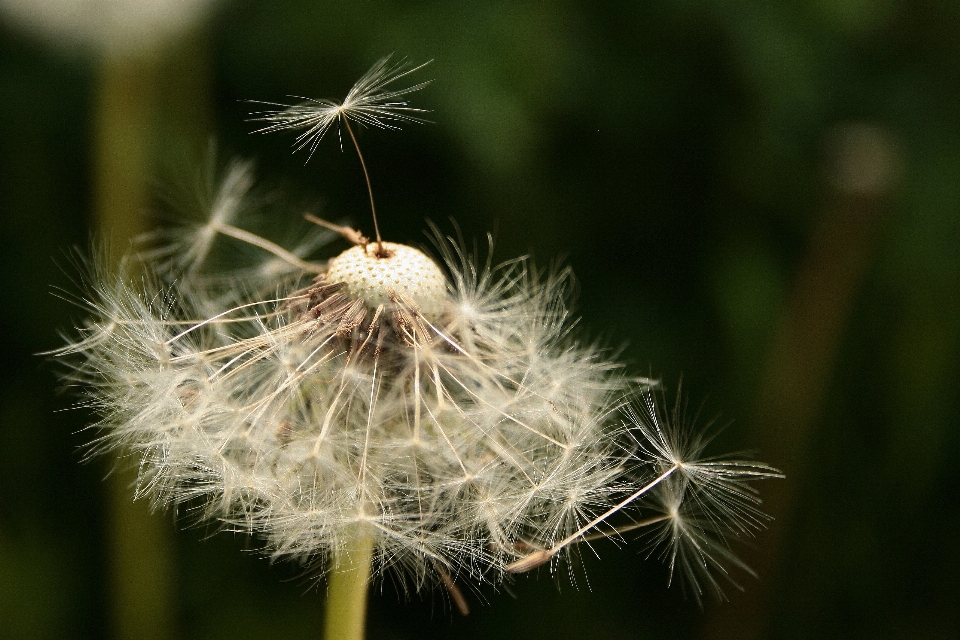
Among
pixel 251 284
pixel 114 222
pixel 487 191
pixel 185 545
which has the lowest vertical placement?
pixel 185 545

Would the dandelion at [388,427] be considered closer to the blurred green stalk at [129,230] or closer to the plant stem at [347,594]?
the plant stem at [347,594]

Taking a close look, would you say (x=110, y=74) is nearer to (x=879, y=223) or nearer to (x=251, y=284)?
(x=251, y=284)

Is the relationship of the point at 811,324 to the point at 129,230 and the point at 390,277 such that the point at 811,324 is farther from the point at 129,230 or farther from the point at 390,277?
the point at 129,230

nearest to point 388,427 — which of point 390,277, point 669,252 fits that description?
point 390,277

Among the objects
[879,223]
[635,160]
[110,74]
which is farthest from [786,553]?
[110,74]

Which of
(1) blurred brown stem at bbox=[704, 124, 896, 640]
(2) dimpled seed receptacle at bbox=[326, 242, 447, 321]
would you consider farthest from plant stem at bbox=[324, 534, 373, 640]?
(1) blurred brown stem at bbox=[704, 124, 896, 640]
